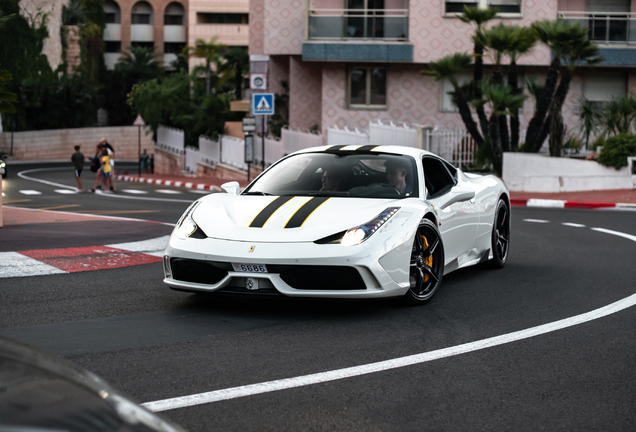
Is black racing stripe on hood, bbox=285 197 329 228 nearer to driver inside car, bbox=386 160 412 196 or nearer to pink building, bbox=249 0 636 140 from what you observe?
driver inside car, bbox=386 160 412 196

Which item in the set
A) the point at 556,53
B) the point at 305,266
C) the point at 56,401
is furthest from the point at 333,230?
the point at 556,53

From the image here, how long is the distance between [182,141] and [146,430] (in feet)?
147

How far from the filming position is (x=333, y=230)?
5855mm

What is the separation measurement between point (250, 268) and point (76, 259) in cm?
356

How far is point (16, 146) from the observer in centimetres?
6300

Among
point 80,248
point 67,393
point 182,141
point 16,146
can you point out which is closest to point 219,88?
point 182,141

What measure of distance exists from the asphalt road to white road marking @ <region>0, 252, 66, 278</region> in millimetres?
248

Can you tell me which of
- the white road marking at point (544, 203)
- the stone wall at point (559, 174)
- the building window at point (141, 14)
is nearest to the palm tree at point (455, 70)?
the stone wall at point (559, 174)

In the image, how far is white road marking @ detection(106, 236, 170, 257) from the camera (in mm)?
9541

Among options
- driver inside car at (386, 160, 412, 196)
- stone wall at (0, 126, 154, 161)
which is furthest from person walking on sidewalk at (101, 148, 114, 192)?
stone wall at (0, 126, 154, 161)

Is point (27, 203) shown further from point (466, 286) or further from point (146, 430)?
point (146, 430)

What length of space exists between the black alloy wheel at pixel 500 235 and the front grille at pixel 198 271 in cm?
351

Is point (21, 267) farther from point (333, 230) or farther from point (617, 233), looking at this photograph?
point (617, 233)

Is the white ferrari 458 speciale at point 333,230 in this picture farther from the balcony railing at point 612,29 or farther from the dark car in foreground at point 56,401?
the balcony railing at point 612,29
